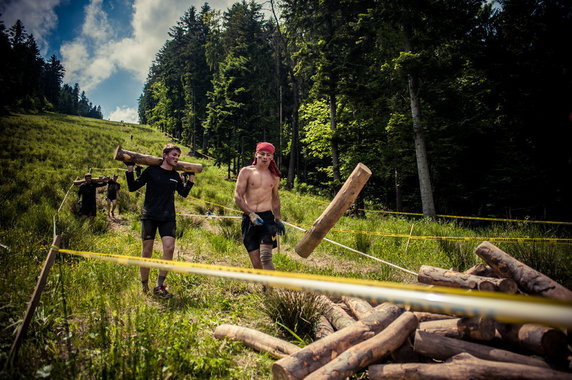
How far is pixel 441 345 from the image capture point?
2.07 m

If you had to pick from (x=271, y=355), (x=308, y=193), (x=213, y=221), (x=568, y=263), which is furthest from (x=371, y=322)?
(x=308, y=193)

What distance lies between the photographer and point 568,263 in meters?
4.33

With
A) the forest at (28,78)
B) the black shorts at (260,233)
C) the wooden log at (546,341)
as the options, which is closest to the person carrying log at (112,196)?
the black shorts at (260,233)

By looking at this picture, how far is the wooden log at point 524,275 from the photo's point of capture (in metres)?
2.12

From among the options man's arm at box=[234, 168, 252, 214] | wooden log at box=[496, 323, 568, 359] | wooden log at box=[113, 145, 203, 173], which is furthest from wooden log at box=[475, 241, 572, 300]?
wooden log at box=[113, 145, 203, 173]

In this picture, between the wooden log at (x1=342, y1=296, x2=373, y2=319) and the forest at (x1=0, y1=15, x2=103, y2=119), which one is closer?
the wooden log at (x1=342, y1=296, x2=373, y2=319)

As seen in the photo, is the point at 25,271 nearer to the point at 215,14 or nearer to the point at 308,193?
the point at 308,193

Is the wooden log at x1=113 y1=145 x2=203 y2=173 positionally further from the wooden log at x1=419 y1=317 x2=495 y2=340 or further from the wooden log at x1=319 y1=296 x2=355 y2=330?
the wooden log at x1=419 y1=317 x2=495 y2=340

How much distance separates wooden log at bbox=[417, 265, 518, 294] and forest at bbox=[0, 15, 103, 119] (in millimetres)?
30853

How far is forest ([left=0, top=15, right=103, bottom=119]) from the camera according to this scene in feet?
101

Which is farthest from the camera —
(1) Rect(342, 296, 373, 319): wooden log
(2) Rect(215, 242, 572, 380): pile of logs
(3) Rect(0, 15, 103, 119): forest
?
(3) Rect(0, 15, 103, 119): forest

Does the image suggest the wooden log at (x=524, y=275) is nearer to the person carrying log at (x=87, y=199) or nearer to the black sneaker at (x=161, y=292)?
the black sneaker at (x=161, y=292)

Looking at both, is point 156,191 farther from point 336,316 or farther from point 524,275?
point 524,275

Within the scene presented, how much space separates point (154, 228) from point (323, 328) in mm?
2909
